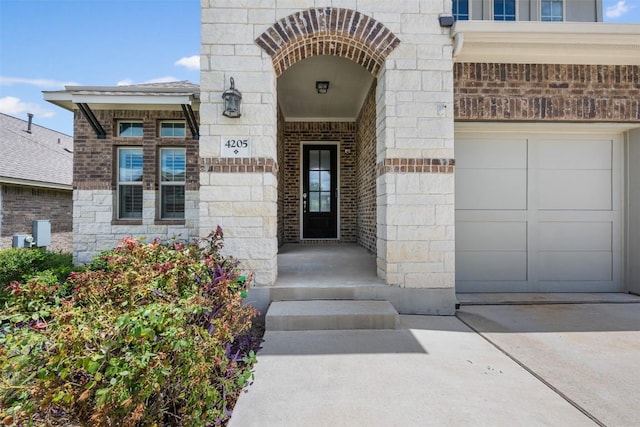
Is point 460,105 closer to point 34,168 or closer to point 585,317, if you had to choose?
point 585,317

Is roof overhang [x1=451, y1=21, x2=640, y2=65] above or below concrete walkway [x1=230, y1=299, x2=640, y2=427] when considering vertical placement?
above

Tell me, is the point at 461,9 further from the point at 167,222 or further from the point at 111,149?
the point at 111,149

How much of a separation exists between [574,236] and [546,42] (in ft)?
9.11

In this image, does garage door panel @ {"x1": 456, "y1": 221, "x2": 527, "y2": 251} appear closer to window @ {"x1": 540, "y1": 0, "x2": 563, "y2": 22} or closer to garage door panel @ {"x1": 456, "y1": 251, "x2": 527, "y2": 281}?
garage door panel @ {"x1": 456, "y1": 251, "x2": 527, "y2": 281}

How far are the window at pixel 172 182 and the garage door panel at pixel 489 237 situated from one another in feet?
16.6

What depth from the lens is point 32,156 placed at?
11.3 metres

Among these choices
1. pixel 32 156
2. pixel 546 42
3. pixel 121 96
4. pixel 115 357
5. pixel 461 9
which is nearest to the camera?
pixel 115 357

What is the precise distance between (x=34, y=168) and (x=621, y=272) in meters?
15.1

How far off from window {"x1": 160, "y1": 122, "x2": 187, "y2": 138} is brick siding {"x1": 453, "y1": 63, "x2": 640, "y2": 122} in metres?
4.96

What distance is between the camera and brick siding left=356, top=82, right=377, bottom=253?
19.2 ft

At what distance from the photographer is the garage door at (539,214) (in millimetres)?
4840

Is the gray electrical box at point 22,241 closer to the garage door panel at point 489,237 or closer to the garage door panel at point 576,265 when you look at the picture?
the garage door panel at point 489,237

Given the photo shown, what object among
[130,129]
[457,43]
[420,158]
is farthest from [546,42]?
[130,129]

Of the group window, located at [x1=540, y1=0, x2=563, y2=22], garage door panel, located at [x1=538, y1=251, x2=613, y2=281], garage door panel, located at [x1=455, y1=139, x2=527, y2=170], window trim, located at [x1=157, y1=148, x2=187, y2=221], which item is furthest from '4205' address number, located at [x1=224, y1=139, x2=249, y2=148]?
window, located at [x1=540, y1=0, x2=563, y2=22]
